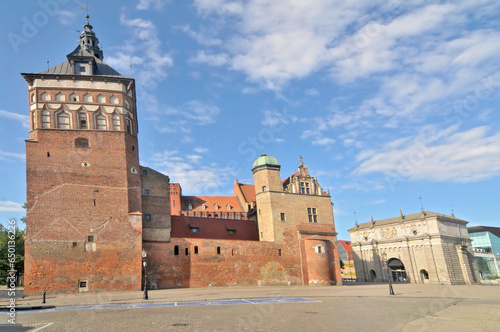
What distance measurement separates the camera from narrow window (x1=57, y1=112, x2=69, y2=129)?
37.6 metres

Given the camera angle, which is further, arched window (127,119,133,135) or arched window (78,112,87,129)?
arched window (127,119,133,135)

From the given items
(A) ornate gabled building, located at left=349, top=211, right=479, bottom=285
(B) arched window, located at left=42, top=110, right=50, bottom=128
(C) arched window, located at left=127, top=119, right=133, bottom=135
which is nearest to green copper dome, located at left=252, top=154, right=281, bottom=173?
(C) arched window, located at left=127, top=119, right=133, bottom=135

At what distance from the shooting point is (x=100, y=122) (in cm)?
3900

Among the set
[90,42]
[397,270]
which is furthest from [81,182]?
[397,270]

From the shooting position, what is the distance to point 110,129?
128 feet

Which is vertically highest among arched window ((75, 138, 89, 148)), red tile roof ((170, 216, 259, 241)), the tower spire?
the tower spire

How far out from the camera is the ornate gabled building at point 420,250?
55.4 m

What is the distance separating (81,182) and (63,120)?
7.08 metres

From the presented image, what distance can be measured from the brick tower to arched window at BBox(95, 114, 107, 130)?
10 centimetres

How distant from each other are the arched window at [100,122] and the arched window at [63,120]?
9.01 feet

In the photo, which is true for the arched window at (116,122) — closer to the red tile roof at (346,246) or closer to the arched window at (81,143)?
the arched window at (81,143)

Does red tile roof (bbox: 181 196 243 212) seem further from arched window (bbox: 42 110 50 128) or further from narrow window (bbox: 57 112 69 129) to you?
arched window (bbox: 42 110 50 128)

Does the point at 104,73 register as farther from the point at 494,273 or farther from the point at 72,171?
the point at 494,273

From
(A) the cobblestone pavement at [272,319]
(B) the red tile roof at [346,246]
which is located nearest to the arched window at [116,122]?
(A) the cobblestone pavement at [272,319]
